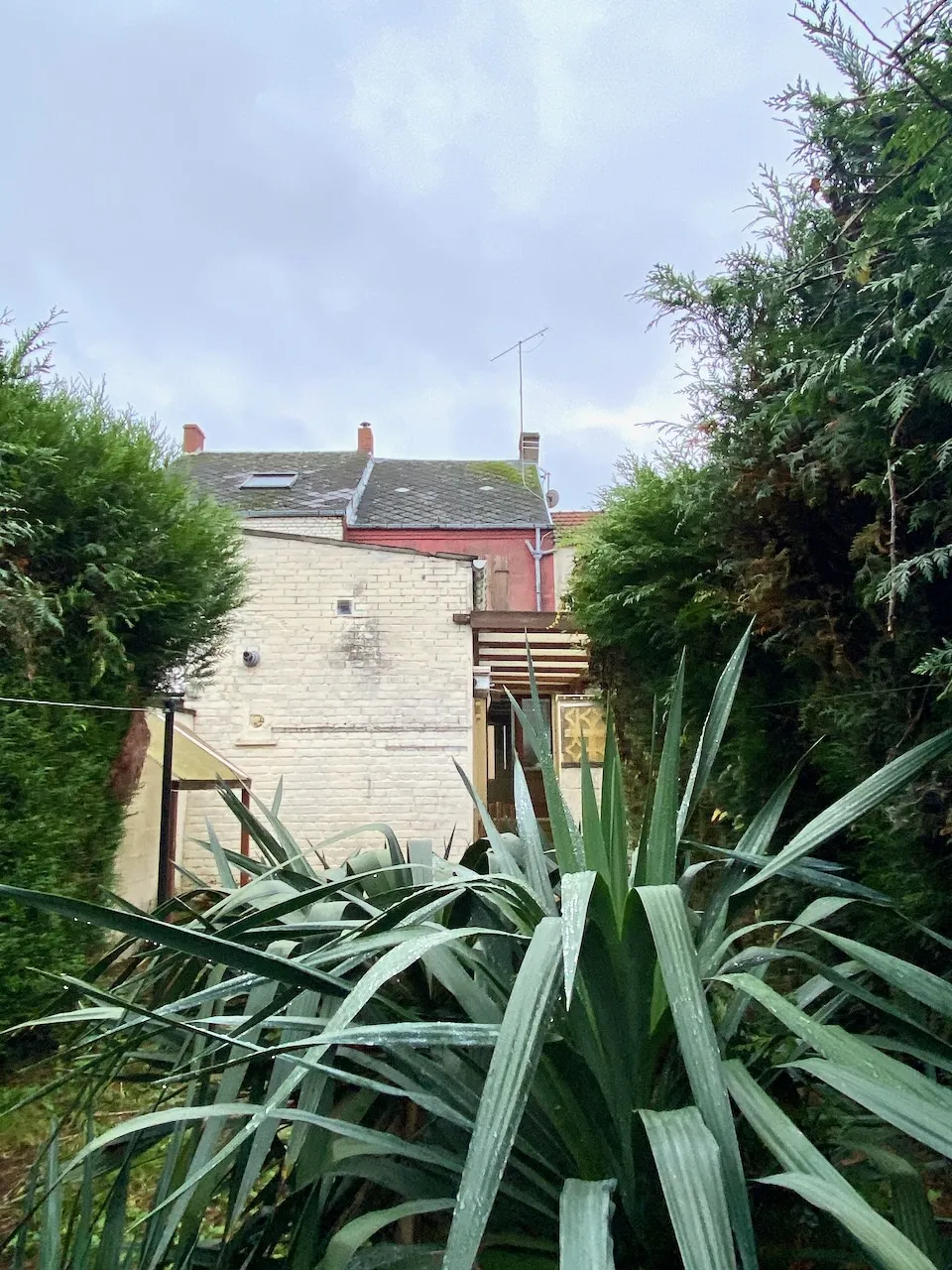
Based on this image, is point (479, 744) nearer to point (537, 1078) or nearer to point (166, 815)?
point (166, 815)

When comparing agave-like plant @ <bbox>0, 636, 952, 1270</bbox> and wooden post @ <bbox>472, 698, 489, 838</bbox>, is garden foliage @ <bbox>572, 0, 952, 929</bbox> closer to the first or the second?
agave-like plant @ <bbox>0, 636, 952, 1270</bbox>

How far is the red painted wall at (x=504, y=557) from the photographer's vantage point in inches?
412

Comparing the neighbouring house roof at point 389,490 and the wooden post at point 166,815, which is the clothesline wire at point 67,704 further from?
the neighbouring house roof at point 389,490

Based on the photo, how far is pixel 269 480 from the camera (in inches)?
405

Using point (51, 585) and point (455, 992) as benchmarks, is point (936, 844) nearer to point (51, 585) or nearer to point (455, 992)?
point (455, 992)

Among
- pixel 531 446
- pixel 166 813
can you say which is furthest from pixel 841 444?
pixel 531 446

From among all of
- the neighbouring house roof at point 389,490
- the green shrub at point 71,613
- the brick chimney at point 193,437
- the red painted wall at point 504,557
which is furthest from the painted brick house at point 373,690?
the brick chimney at point 193,437

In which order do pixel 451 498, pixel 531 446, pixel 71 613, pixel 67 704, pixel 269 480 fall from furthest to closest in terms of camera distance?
pixel 531 446 → pixel 451 498 → pixel 269 480 → pixel 71 613 → pixel 67 704

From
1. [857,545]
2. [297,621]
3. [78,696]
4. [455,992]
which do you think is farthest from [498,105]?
[297,621]

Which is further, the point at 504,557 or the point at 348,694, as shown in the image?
the point at 504,557

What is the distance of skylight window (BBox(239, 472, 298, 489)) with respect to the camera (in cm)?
978

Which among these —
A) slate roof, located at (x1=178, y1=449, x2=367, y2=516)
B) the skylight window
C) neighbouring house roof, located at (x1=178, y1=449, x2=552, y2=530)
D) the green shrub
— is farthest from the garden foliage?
the skylight window

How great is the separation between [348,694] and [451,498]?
194 inches

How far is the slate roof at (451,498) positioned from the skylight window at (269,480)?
963 mm
